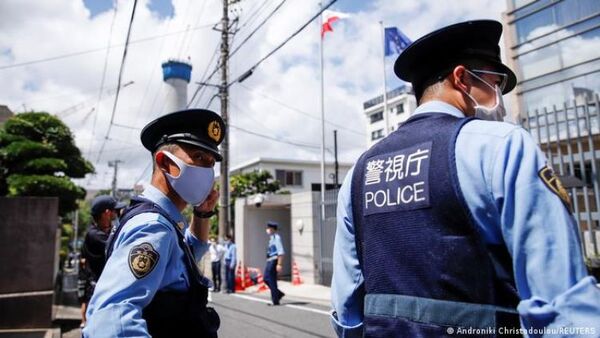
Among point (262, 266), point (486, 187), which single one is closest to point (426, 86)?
point (486, 187)

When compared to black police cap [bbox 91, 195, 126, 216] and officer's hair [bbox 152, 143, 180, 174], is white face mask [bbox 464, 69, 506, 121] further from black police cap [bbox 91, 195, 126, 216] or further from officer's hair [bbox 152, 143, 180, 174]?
black police cap [bbox 91, 195, 126, 216]

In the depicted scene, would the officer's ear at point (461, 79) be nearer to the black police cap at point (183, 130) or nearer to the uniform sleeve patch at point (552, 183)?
the uniform sleeve patch at point (552, 183)

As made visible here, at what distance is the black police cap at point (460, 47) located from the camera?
1.50 metres

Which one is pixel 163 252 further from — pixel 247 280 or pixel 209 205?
pixel 247 280

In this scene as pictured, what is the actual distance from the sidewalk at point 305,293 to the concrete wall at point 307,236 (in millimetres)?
479

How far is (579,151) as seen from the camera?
779cm

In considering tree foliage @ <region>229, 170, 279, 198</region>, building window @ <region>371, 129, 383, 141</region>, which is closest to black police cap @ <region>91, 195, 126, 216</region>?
tree foliage @ <region>229, 170, 279, 198</region>

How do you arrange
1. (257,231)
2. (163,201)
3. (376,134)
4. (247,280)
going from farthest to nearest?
1. (376,134)
2. (257,231)
3. (247,280)
4. (163,201)

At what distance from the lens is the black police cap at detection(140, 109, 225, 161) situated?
6.92 feet

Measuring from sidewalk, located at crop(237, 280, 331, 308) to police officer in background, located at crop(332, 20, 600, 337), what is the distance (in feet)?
27.2

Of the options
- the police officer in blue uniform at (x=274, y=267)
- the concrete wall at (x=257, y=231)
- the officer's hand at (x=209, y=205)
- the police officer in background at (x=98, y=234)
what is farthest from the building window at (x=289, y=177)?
the officer's hand at (x=209, y=205)

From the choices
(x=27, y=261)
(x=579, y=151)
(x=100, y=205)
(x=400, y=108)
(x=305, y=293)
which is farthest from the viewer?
(x=400, y=108)

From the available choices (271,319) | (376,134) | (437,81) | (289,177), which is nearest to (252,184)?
(289,177)

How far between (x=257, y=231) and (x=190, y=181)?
15137 mm
